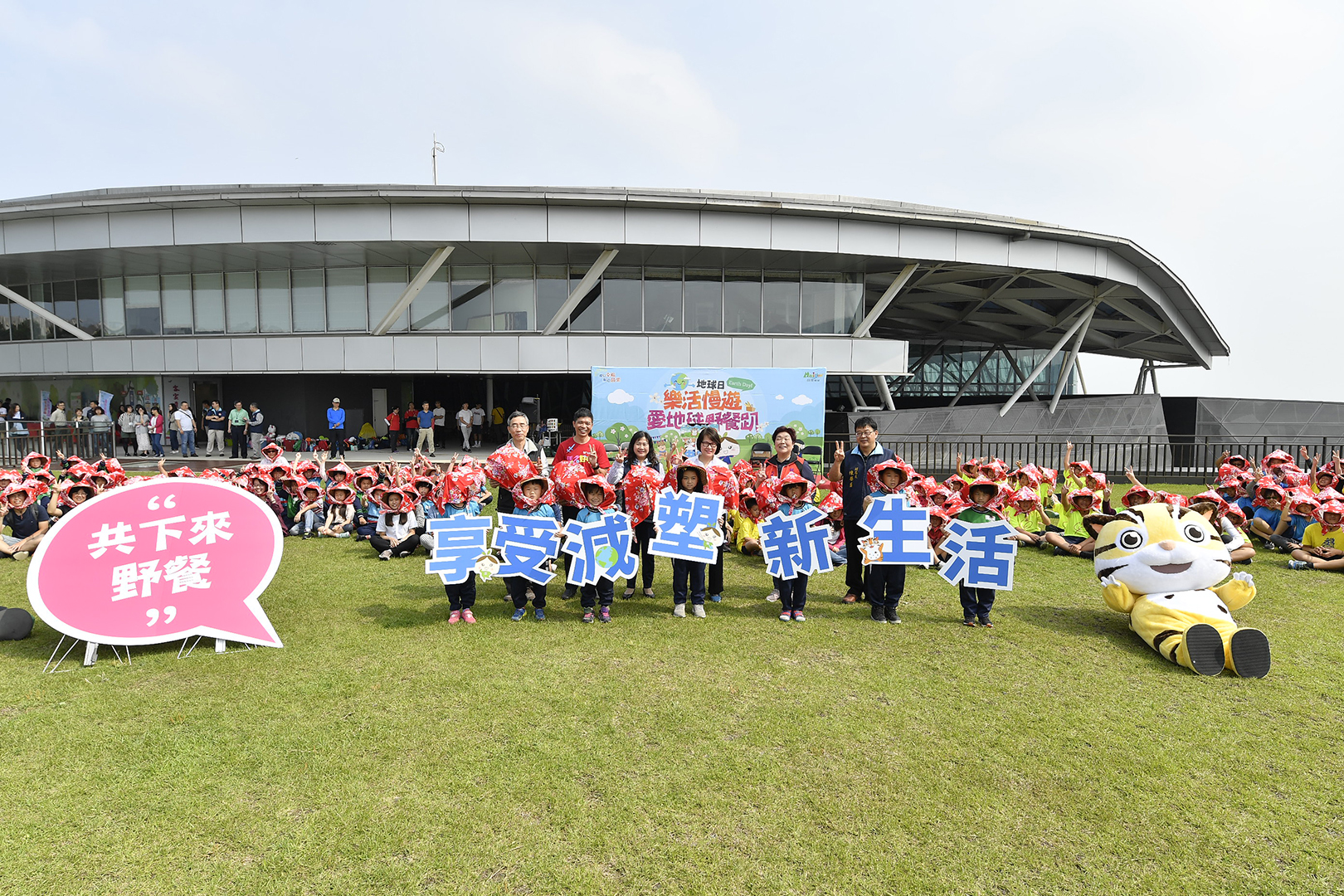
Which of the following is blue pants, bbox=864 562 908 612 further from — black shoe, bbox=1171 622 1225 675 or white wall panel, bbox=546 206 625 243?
white wall panel, bbox=546 206 625 243

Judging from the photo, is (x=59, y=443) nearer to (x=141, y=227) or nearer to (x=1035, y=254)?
(x=141, y=227)

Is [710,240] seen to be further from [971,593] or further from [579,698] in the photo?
[579,698]

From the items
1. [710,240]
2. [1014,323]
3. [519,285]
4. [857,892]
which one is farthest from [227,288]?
[1014,323]

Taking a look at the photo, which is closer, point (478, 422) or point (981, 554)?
point (981, 554)

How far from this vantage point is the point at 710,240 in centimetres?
1906

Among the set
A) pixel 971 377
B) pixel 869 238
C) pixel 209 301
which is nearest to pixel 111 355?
pixel 209 301

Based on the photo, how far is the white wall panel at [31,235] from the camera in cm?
1895

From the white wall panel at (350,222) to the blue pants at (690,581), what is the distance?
1602cm

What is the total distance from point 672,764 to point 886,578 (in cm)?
332

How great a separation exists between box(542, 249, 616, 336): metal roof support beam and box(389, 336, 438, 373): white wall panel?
3343mm

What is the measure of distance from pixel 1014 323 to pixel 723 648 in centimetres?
3511

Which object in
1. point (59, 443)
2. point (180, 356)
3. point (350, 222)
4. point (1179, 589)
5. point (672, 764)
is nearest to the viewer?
point (672, 764)

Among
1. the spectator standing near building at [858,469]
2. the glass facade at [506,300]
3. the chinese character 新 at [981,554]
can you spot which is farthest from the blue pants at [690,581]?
the glass facade at [506,300]

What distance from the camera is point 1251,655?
5.00 m
